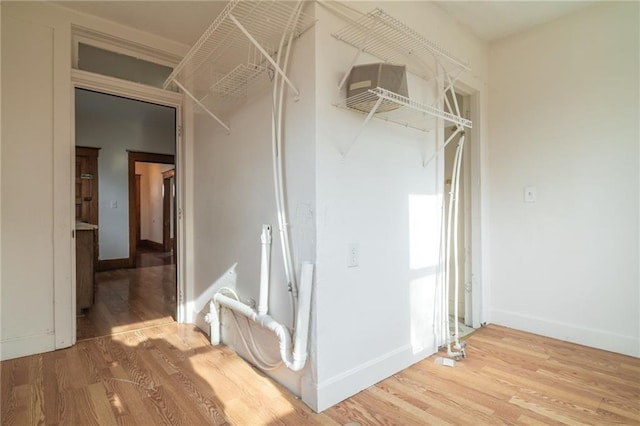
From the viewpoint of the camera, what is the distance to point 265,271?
6.42ft

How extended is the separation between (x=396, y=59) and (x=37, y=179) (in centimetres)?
264

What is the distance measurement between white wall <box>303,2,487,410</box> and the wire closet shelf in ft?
0.20

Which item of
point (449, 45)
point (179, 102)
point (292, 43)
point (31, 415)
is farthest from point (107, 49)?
point (449, 45)

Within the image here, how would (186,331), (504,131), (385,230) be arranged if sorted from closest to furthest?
(385,230), (186,331), (504,131)

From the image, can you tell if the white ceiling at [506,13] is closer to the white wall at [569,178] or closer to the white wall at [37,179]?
the white wall at [569,178]

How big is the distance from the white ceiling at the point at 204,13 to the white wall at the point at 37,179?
0.22 metres

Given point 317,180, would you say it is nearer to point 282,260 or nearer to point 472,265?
point 282,260

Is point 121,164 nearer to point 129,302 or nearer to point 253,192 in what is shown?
point 129,302

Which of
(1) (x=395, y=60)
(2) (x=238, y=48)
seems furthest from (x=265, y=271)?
(1) (x=395, y=60)

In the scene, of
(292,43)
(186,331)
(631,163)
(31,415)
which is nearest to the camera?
(31,415)

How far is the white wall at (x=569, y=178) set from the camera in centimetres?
235

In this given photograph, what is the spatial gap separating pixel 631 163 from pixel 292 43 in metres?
2.49

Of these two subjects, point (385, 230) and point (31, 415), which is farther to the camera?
point (385, 230)

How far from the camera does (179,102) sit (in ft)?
9.77
